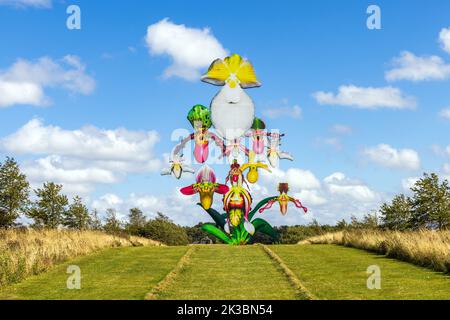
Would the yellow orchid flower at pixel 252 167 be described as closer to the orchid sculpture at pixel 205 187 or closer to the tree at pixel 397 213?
the orchid sculpture at pixel 205 187

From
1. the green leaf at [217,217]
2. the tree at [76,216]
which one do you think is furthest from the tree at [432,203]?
the tree at [76,216]

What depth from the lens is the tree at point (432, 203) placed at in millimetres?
39550

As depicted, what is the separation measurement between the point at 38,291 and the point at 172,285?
3.32 metres

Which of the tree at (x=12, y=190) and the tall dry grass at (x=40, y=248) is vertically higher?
the tree at (x=12, y=190)

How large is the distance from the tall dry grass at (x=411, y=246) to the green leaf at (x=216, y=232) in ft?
22.7

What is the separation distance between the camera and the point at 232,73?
29.5m

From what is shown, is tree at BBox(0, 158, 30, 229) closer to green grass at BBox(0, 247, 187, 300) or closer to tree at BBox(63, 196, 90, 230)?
tree at BBox(63, 196, 90, 230)

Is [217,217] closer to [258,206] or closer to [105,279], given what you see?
[258,206]

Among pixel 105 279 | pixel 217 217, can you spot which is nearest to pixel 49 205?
pixel 217 217

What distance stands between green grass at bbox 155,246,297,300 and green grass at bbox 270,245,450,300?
786mm

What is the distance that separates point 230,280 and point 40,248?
30.0 ft
